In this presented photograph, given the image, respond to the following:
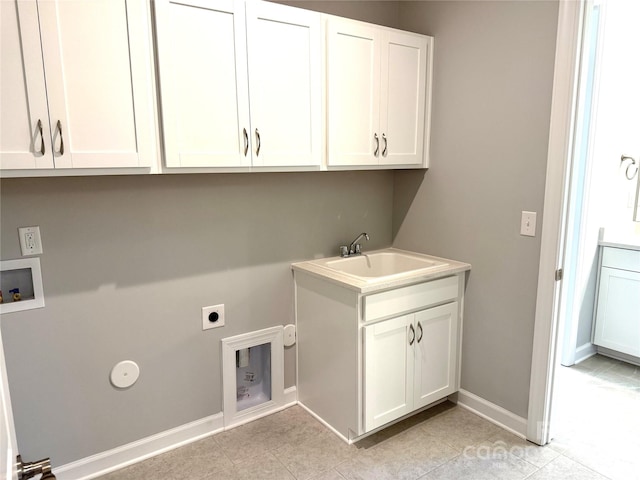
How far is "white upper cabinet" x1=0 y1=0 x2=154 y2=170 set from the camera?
4.91ft

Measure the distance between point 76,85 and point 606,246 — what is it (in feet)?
11.2

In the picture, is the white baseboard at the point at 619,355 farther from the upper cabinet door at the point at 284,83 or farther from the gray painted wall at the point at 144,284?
the upper cabinet door at the point at 284,83

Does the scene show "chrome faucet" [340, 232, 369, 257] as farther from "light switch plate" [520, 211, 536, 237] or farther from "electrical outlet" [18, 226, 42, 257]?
"electrical outlet" [18, 226, 42, 257]

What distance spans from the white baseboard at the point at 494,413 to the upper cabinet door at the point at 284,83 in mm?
1701

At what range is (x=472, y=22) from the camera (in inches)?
93.1

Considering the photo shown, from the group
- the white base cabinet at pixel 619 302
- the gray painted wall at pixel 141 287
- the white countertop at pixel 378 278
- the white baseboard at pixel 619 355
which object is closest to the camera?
the gray painted wall at pixel 141 287

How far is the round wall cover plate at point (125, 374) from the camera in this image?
210cm

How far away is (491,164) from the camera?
2381 millimetres

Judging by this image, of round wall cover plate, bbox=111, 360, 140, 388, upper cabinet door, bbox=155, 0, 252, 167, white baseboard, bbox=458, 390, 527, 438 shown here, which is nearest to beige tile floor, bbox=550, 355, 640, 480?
white baseboard, bbox=458, 390, 527, 438

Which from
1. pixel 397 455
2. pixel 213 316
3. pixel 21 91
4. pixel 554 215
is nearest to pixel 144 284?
pixel 213 316

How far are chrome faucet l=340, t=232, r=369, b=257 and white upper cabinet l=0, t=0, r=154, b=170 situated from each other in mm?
1323

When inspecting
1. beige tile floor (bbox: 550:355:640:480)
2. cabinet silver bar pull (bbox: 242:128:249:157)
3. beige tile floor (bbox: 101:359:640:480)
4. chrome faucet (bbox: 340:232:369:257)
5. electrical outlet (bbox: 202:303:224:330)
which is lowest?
beige tile floor (bbox: 101:359:640:480)

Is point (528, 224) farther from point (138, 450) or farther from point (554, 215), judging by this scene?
point (138, 450)

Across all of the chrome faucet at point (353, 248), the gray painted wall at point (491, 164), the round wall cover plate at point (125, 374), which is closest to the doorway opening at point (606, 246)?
the gray painted wall at point (491, 164)
